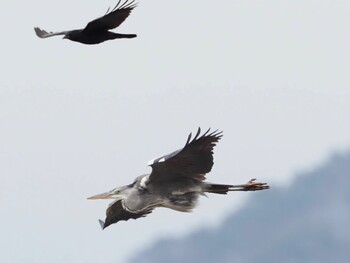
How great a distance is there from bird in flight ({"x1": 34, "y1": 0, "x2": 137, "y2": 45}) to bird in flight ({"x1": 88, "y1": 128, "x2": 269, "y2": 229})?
2.42 m

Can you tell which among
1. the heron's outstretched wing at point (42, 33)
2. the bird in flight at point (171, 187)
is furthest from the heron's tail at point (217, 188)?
the heron's outstretched wing at point (42, 33)

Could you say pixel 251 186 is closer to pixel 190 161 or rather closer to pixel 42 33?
pixel 190 161

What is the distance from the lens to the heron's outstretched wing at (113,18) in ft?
81.9

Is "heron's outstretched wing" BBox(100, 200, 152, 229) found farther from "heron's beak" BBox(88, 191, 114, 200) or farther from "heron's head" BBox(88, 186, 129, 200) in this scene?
"heron's head" BBox(88, 186, 129, 200)

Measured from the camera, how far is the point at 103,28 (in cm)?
2522

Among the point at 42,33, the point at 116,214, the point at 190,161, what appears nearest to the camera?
the point at 190,161

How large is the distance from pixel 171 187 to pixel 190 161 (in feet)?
3.03

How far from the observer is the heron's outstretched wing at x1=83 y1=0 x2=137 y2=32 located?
25.0 meters

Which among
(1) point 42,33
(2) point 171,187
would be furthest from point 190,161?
(1) point 42,33

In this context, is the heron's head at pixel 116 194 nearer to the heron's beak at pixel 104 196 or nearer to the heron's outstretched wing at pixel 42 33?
the heron's beak at pixel 104 196

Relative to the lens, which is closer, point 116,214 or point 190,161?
point 190,161

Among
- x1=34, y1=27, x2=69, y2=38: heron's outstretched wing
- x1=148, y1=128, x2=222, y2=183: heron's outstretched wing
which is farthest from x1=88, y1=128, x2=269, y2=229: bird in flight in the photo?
x1=34, y1=27, x2=69, y2=38: heron's outstretched wing

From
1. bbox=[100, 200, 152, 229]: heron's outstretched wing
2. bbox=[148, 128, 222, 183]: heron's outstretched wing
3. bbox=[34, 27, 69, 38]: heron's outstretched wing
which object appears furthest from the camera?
bbox=[34, 27, 69, 38]: heron's outstretched wing

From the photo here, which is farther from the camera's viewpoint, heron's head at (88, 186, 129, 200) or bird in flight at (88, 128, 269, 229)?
heron's head at (88, 186, 129, 200)
